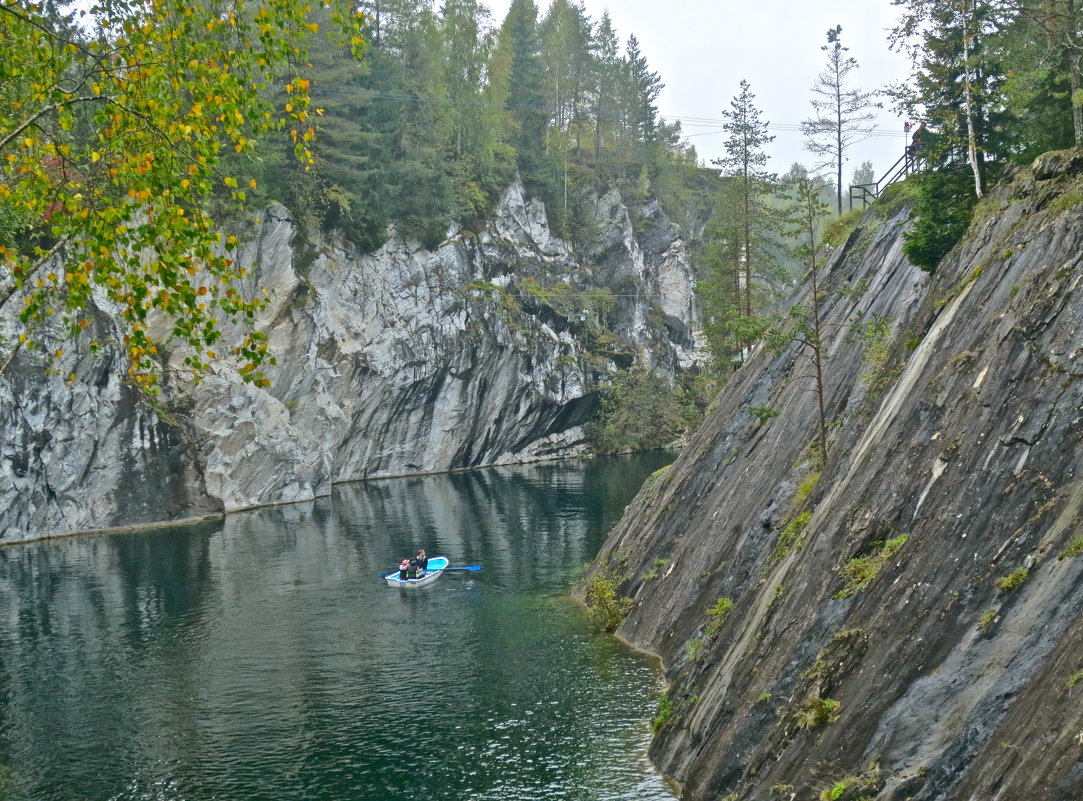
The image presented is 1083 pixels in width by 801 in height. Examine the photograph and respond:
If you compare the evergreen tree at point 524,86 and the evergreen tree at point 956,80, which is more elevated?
the evergreen tree at point 524,86

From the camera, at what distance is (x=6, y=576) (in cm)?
4444

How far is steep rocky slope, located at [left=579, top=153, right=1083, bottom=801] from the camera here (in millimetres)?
11211

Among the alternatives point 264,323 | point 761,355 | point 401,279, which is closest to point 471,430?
point 401,279

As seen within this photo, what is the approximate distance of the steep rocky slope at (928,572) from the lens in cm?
1121

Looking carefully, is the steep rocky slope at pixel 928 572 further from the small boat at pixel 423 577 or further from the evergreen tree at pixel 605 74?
the evergreen tree at pixel 605 74

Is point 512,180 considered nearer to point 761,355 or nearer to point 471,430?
point 471,430

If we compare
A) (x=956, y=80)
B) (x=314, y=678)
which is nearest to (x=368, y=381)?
(x=314, y=678)

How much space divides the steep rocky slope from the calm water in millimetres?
3090

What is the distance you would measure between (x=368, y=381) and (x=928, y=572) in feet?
225

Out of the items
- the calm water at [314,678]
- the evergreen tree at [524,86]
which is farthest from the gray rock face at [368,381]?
the calm water at [314,678]

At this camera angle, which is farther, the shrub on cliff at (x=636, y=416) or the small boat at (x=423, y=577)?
the shrub on cliff at (x=636, y=416)

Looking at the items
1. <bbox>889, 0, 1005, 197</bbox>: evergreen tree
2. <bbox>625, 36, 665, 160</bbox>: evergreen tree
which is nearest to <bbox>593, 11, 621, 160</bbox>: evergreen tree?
<bbox>625, 36, 665, 160</bbox>: evergreen tree

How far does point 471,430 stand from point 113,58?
77.4 m

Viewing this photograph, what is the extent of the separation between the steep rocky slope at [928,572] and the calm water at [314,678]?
3.09 m
